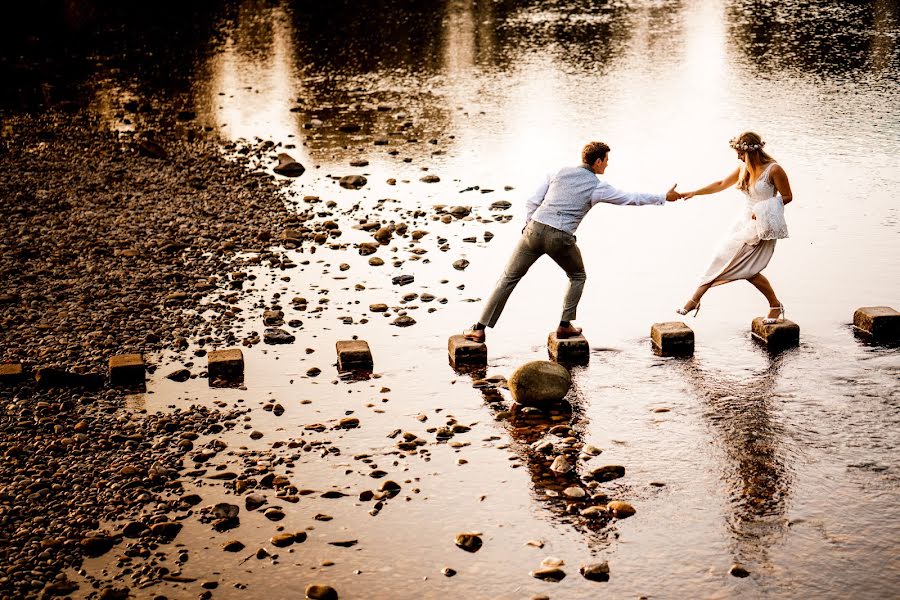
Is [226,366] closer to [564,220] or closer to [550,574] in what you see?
[564,220]

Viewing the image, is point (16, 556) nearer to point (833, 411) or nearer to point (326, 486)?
point (326, 486)

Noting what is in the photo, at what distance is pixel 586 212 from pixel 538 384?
1.71 meters

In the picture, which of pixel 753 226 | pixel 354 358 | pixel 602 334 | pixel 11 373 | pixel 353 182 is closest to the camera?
pixel 11 373

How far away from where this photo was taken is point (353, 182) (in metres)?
14.5

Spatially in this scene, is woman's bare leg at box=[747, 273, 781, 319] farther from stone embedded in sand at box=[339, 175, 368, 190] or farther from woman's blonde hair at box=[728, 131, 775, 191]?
stone embedded in sand at box=[339, 175, 368, 190]

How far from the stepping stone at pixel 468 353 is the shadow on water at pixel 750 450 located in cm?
173

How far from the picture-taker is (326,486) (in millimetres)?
7191

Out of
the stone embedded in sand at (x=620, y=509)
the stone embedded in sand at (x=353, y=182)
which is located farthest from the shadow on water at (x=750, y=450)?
the stone embedded in sand at (x=353, y=182)

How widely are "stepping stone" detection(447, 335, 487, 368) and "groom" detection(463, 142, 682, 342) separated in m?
0.14

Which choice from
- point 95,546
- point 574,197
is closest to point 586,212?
point 574,197

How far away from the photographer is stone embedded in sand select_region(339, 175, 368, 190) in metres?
14.5

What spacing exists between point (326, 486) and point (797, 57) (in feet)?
60.4

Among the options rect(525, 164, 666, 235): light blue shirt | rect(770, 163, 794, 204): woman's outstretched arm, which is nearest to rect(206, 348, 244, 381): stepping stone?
rect(525, 164, 666, 235): light blue shirt

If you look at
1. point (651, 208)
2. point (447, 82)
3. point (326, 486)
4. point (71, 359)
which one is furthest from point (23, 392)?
point (447, 82)
